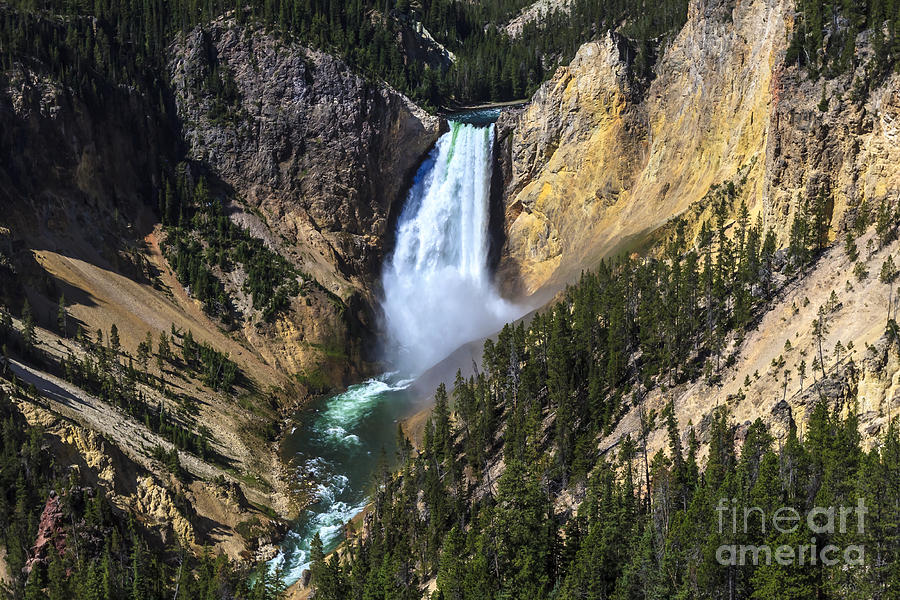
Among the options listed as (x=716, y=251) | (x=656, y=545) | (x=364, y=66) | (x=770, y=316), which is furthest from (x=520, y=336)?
(x=364, y=66)

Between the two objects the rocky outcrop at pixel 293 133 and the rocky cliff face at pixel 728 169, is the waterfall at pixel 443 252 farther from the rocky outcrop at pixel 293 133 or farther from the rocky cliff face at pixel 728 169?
the rocky outcrop at pixel 293 133

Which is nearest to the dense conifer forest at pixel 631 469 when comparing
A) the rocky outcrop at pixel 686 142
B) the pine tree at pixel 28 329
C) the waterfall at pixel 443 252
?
the rocky outcrop at pixel 686 142

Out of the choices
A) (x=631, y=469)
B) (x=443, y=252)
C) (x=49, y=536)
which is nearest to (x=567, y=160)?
(x=443, y=252)

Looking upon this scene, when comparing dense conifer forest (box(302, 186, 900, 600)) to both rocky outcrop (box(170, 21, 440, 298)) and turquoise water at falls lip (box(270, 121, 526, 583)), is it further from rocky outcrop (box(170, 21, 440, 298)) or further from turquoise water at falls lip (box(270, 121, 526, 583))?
rocky outcrop (box(170, 21, 440, 298))

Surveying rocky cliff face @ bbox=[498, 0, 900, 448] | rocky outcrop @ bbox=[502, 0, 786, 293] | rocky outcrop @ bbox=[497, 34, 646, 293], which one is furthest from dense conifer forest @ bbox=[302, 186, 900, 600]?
rocky outcrop @ bbox=[497, 34, 646, 293]

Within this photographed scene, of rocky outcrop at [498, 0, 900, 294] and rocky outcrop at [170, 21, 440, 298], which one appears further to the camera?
rocky outcrop at [170, 21, 440, 298]

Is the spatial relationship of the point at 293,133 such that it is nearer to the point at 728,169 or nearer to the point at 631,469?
the point at 728,169

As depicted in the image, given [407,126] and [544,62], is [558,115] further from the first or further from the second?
[544,62]
